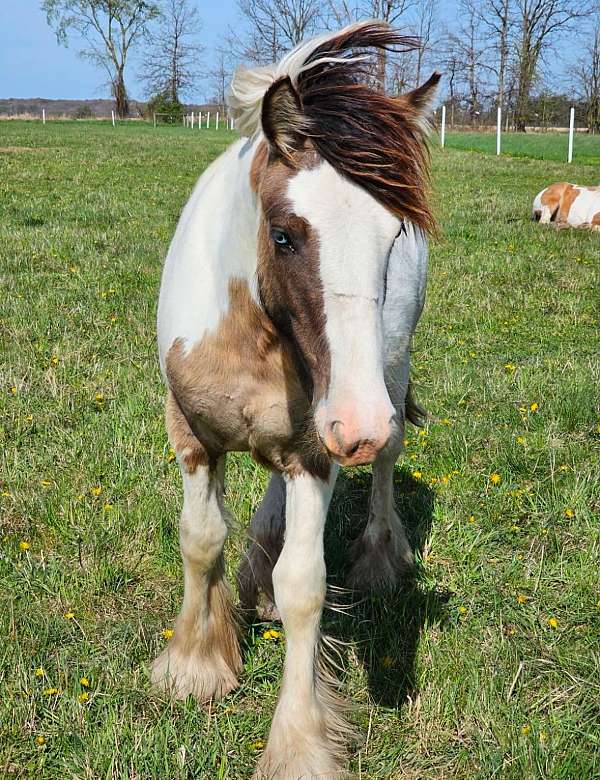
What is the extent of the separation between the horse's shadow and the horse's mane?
155 centimetres

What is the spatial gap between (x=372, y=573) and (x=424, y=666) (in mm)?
677

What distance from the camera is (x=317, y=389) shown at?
1.96m

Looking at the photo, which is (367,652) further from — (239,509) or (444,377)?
(444,377)

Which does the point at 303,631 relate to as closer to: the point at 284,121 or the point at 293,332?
the point at 293,332

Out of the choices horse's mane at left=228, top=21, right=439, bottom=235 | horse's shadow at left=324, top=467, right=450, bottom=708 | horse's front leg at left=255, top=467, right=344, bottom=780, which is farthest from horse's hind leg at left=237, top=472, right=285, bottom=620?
horse's mane at left=228, top=21, right=439, bottom=235

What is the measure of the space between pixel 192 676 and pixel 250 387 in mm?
1063

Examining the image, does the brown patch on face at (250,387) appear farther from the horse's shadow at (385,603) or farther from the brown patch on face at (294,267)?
the horse's shadow at (385,603)

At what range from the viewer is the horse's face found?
1771mm

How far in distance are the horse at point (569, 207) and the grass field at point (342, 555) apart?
4618 millimetres

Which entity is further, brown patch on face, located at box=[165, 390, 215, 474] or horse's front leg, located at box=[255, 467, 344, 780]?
brown patch on face, located at box=[165, 390, 215, 474]

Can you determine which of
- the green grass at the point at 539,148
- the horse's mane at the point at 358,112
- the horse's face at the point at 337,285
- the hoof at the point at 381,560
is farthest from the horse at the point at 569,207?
the horse's face at the point at 337,285

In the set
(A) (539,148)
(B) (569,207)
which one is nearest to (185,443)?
(B) (569,207)

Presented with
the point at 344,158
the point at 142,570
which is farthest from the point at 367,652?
the point at 344,158

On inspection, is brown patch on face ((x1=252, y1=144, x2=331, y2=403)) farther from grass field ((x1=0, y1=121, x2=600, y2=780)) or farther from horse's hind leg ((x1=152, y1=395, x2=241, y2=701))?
horse's hind leg ((x1=152, y1=395, x2=241, y2=701))
